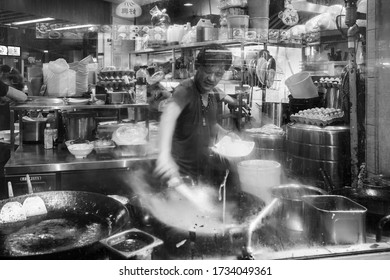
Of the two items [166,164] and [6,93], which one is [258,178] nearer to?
[166,164]

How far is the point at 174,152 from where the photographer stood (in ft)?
7.44

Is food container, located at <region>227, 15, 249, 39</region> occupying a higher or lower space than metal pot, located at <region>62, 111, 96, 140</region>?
higher

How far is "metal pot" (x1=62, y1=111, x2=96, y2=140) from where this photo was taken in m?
2.84

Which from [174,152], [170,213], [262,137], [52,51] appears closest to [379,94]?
[262,137]

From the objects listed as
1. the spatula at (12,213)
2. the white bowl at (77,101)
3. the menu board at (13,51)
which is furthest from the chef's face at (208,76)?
the menu board at (13,51)

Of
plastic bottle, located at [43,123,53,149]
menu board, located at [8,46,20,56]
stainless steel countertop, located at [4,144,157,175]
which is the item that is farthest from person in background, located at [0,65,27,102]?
stainless steel countertop, located at [4,144,157,175]

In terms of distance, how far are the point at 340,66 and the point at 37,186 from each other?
293cm

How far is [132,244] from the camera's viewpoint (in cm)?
102

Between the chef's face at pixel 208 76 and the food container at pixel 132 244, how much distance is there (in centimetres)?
123

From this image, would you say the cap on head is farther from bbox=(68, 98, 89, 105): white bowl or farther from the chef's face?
bbox=(68, 98, 89, 105): white bowl

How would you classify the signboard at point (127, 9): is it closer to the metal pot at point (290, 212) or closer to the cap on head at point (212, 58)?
the cap on head at point (212, 58)

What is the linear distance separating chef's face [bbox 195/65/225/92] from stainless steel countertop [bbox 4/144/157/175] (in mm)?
796

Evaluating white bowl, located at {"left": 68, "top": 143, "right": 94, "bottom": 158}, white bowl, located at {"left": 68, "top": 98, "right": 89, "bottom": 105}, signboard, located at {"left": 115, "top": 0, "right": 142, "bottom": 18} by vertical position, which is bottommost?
white bowl, located at {"left": 68, "top": 143, "right": 94, "bottom": 158}

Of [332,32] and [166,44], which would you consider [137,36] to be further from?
[332,32]
